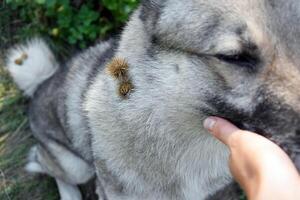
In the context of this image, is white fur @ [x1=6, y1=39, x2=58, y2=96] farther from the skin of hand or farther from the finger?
the skin of hand

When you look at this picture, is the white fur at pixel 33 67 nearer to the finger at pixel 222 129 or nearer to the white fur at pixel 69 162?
the white fur at pixel 69 162

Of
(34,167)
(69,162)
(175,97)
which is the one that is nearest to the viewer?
(175,97)

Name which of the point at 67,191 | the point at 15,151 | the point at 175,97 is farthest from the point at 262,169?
the point at 15,151

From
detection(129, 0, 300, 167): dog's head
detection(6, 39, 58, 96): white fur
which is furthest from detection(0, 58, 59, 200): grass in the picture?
detection(129, 0, 300, 167): dog's head

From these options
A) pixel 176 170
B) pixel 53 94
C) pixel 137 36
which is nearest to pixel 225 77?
pixel 137 36

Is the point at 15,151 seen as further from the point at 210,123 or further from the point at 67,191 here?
the point at 210,123

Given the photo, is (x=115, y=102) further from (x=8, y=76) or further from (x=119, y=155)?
(x=8, y=76)

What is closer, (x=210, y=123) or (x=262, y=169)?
(x=262, y=169)
